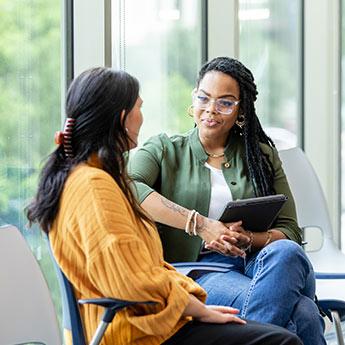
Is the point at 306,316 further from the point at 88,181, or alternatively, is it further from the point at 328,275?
the point at 88,181

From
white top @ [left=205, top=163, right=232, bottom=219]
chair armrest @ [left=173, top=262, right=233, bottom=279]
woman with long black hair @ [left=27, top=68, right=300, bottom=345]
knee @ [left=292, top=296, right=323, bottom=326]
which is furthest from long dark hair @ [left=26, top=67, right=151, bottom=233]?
white top @ [left=205, top=163, right=232, bottom=219]

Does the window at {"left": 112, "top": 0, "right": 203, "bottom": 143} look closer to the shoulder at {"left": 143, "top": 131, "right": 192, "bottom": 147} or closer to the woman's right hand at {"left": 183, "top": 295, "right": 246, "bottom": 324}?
the shoulder at {"left": 143, "top": 131, "right": 192, "bottom": 147}

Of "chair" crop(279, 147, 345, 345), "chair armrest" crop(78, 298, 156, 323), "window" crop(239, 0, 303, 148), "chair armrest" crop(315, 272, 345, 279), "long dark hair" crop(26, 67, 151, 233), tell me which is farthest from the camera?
"window" crop(239, 0, 303, 148)

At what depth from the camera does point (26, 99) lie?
2.65m

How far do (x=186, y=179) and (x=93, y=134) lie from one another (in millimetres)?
777

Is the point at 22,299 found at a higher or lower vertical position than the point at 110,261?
lower

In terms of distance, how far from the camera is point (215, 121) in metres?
2.79

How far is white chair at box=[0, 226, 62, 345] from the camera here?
84.5 inches

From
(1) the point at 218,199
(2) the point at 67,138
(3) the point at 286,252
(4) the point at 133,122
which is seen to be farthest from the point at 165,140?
(2) the point at 67,138

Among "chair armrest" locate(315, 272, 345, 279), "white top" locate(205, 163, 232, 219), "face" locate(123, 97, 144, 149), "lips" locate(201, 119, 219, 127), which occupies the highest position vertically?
"face" locate(123, 97, 144, 149)

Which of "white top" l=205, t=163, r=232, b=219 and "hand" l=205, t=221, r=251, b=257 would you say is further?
"white top" l=205, t=163, r=232, b=219

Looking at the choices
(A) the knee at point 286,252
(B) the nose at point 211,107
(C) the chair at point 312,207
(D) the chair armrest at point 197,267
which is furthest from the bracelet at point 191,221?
(C) the chair at point 312,207

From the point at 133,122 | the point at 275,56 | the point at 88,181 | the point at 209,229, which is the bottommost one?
the point at 209,229

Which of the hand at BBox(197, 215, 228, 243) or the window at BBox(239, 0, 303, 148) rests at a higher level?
the window at BBox(239, 0, 303, 148)
